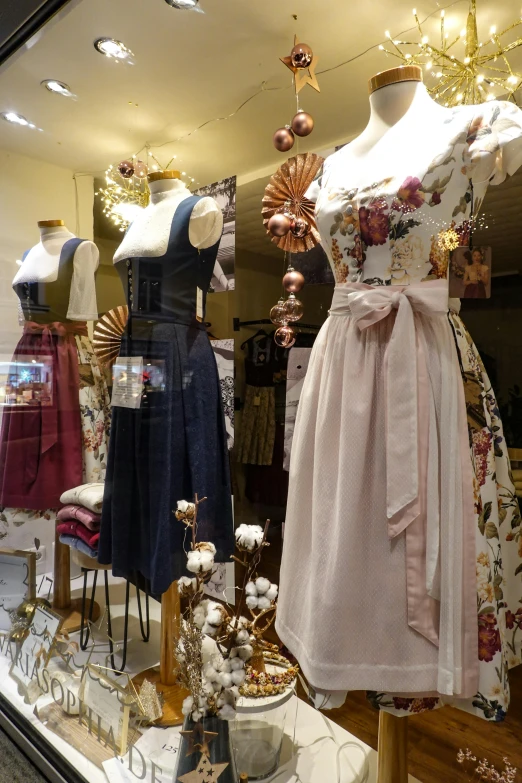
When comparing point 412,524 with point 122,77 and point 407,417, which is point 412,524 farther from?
point 122,77

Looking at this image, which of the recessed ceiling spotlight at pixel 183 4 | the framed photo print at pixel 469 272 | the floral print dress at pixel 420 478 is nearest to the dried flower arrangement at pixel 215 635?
the floral print dress at pixel 420 478

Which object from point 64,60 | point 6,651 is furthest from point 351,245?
point 6,651

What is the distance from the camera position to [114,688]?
1497 mm

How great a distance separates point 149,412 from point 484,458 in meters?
0.86

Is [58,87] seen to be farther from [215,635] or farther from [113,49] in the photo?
[215,635]

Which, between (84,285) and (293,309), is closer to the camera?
(293,309)

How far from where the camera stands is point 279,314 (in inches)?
54.9

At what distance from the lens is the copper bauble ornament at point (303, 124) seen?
4.28 feet

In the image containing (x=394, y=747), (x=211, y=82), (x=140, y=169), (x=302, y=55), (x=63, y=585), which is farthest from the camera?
(x=63, y=585)

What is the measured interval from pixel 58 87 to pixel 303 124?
84 cm

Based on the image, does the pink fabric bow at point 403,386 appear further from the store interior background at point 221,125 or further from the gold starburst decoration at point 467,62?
the gold starburst decoration at point 467,62

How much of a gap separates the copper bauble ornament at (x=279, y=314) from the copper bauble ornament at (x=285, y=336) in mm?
14

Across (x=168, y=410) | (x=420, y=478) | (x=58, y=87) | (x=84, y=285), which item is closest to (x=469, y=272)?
(x=420, y=478)

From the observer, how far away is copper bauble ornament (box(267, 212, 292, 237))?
131 centimetres
